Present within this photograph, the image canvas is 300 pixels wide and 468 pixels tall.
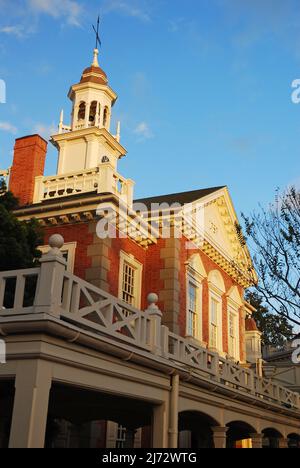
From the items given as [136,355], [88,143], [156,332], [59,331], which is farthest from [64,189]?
[59,331]

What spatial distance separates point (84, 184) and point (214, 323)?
317 inches

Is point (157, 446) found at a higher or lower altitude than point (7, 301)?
lower

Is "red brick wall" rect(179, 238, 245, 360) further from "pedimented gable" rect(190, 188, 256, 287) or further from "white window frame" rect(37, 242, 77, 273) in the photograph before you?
"white window frame" rect(37, 242, 77, 273)

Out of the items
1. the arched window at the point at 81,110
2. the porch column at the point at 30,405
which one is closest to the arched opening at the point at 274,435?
the porch column at the point at 30,405

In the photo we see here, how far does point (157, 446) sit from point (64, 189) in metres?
9.98

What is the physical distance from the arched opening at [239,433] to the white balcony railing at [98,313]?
104 centimetres

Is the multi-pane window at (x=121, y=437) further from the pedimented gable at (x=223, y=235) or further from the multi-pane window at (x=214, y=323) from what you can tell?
the pedimented gable at (x=223, y=235)

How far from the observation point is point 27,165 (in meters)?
19.5

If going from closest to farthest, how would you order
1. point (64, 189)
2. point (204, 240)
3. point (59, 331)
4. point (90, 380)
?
point (59, 331) → point (90, 380) → point (64, 189) → point (204, 240)

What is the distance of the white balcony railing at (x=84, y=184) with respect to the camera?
1686 centimetres

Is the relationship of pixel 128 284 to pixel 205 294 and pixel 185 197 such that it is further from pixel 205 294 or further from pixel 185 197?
pixel 185 197

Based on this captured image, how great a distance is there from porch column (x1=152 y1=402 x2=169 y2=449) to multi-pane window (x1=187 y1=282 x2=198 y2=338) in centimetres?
864
